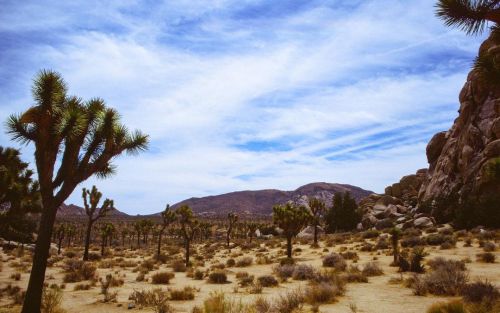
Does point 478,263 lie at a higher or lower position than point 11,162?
lower

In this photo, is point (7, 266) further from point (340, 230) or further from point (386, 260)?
point (340, 230)

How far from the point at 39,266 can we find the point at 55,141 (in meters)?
3.46

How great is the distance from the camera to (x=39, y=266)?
31.6ft

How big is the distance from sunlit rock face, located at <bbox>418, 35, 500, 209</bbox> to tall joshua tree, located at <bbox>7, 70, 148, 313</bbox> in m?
31.1

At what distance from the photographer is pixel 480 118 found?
125 feet

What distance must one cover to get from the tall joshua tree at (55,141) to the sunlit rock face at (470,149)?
31130mm

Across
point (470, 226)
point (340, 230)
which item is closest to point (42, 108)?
point (470, 226)

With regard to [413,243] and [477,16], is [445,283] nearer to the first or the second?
[477,16]

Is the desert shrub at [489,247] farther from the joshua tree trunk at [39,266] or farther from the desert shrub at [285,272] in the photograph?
the joshua tree trunk at [39,266]

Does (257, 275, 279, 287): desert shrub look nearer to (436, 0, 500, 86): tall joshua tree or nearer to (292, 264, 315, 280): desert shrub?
(292, 264, 315, 280): desert shrub

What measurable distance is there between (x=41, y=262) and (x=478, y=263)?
60.8ft

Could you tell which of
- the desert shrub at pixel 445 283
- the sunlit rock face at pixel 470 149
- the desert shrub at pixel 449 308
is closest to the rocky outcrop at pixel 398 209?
the sunlit rock face at pixel 470 149

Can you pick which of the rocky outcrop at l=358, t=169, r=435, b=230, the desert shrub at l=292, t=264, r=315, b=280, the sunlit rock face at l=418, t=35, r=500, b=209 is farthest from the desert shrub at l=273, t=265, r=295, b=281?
the rocky outcrop at l=358, t=169, r=435, b=230

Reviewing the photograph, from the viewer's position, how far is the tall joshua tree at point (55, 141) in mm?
9805
